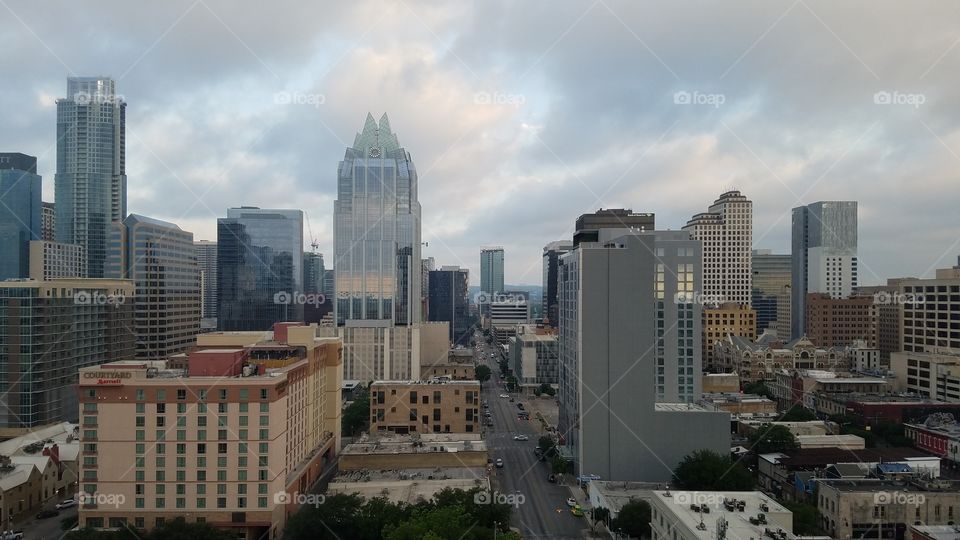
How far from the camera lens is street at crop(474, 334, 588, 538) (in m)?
34.3

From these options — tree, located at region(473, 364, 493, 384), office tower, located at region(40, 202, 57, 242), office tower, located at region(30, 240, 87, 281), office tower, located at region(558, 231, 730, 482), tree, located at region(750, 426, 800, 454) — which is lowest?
tree, located at region(473, 364, 493, 384)

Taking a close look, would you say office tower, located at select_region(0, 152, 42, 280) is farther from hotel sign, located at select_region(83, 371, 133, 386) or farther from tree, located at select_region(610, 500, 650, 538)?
tree, located at select_region(610, 500, 650, 538)

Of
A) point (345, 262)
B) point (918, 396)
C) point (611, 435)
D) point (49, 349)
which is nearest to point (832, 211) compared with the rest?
point (918, 396)

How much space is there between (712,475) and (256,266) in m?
110

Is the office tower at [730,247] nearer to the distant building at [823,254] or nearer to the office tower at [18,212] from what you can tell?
the distant building at [823,254]

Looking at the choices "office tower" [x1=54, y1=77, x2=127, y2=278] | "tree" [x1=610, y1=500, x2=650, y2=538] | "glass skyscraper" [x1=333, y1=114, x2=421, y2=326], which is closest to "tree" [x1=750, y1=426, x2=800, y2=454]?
"tree" [x1=610, y1=500, x2=650, y2=538]

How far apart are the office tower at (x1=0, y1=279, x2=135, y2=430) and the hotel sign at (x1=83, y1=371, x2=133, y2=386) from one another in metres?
26.5

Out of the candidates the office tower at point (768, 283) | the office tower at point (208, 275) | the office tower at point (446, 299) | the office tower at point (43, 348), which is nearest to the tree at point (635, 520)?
the office tower at point (43, 348)

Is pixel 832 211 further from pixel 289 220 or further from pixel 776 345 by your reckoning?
pixel 289 220

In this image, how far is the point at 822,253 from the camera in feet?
398

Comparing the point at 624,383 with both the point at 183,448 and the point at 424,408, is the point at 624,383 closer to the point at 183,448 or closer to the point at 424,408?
the point at 424,408

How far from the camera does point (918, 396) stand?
58.0 metres

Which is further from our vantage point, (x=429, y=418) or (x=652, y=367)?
(x=429, y=418)

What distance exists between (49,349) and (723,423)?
55.5 metres
